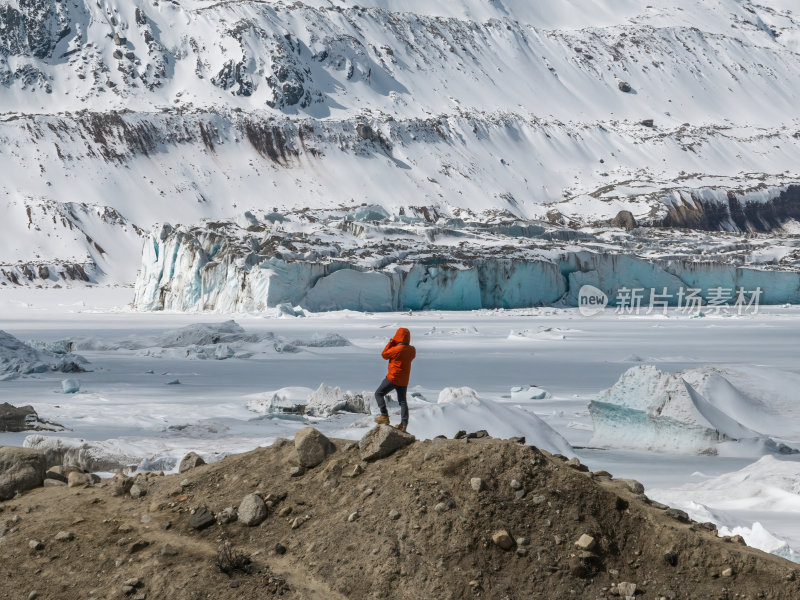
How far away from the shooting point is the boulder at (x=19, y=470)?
5070 mm

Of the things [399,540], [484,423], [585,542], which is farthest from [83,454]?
[585,542]

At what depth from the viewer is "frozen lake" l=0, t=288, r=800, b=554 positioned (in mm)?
6965

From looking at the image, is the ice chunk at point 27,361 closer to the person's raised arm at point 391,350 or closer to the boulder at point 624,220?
the person's raised arm at point 391,350

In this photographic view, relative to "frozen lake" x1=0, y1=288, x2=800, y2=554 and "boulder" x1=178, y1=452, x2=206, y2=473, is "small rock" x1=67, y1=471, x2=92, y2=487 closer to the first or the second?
"boulder" x1=178, y1=452, x2=206, y2=473

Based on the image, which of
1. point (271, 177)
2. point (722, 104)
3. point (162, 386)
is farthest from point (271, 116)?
point (162, 386)

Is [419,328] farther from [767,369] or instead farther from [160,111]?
[160,111]

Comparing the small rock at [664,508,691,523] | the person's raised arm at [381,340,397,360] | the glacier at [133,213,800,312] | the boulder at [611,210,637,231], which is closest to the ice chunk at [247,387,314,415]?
the person's raised arm at [381,340,397,360]

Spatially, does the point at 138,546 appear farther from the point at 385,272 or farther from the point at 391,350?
the point at 385,272

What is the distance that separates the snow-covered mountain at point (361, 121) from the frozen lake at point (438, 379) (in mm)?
43064

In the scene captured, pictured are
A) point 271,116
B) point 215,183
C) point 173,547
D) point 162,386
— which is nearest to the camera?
point 173,547

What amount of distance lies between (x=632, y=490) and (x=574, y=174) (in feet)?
315

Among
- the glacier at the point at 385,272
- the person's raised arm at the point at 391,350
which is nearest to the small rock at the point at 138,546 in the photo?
the person's raised arm at the point at 391,350

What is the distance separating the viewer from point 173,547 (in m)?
4.07

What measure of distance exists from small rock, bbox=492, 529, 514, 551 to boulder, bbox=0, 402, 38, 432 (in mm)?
6005
